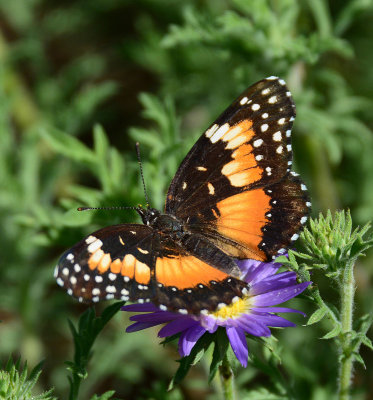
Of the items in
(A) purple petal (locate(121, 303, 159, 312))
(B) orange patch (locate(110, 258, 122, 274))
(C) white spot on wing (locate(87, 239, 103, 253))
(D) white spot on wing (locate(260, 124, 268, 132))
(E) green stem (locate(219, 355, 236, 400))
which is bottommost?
(E) green stem (locate(219, 355, 236, 400))

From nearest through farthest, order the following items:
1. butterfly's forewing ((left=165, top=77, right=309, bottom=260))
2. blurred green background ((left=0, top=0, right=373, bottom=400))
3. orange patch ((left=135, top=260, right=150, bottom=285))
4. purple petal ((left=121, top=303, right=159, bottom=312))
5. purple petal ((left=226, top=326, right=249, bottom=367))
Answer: purple petal ((left=226, top=326, right=249, bottom=367))
orange patch ((left=135, top=260, right=150, bottom=285))
purple petal ((left=121, top=303, right=159, bottom=312))
butterfly's forewing ((left=165, top=77, right=309, bottom=260))
blurred green background ((left=0, top=0, right=373, bottom=400))

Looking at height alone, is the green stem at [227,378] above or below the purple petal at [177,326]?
below

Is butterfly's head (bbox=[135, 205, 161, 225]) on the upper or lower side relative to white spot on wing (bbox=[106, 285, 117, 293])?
upper

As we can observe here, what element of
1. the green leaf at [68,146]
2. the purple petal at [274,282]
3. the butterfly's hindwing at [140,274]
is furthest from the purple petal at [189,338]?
the green leaf at [68,146]

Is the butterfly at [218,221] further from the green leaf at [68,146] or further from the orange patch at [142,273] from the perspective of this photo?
the green leaf at [68,146]

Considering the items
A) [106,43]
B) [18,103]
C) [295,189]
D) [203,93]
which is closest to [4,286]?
[18,103]

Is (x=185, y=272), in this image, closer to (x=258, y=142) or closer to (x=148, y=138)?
(x=258, y=142)

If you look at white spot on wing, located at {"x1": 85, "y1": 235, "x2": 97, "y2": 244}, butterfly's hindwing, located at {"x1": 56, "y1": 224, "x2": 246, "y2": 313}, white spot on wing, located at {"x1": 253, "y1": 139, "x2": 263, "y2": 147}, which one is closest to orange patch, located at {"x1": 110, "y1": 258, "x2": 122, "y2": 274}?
butterfly's hindwing, located at {"x1": 56, "y1": 224, "x2": 246, "y2": 313}

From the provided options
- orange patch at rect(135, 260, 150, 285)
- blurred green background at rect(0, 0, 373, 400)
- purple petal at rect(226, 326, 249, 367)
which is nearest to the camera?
purple petal at rect(226, 326, 249, 367)

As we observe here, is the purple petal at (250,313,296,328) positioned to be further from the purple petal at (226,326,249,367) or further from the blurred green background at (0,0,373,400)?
the blurred green background at (0,0,373,400)

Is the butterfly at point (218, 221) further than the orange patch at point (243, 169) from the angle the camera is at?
No
